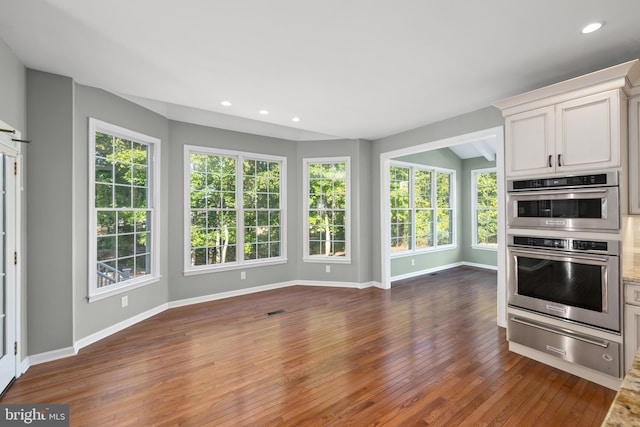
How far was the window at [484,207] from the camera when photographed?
278 inches

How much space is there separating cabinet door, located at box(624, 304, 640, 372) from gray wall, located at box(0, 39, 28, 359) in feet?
16.6

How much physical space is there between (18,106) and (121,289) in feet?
7.05

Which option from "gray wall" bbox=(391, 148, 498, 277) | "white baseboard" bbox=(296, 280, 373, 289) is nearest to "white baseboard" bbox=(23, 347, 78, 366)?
"white baseboard" bbox=(296, 280, 373, 289)

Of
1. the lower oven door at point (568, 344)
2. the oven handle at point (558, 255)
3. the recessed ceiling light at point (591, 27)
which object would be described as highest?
the recessed ceiling light at point (591, 27)

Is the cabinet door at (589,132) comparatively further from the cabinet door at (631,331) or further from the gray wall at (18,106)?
the gray wall at (18,106)

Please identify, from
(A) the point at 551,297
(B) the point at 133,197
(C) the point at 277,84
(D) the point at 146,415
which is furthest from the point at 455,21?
(B) the point at 133,197

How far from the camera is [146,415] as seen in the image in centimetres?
206

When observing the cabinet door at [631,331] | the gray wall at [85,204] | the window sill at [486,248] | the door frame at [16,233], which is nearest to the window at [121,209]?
the gray wall at [85,204]

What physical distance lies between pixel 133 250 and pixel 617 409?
177 inches

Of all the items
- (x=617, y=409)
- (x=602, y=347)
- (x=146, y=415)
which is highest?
(x=617, y=409)

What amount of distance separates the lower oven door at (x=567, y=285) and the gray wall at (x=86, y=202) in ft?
14.6

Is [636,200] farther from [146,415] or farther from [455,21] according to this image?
[146,415]

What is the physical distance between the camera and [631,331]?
2197mm

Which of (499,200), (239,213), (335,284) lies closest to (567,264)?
(499,200)
